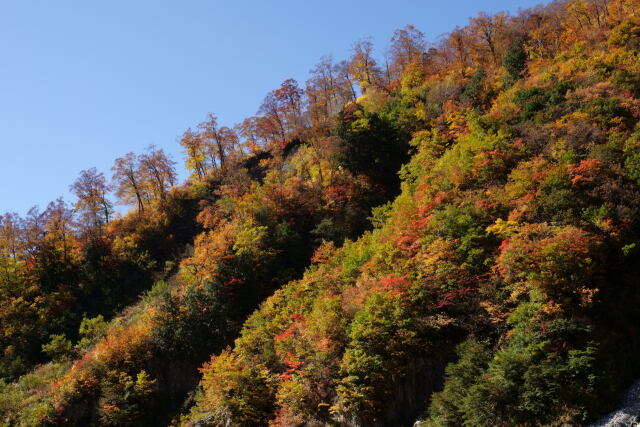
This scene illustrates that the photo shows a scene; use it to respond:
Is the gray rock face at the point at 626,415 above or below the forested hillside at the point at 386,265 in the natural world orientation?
below

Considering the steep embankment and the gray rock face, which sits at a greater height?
the steep embankment

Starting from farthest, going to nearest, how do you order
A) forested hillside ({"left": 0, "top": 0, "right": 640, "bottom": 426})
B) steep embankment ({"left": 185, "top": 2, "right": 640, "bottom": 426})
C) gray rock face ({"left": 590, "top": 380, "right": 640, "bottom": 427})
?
forested hillside ({"left": 0, "top": 0, "right": 640, "bottom": 426})
steep embankment ({"left": 185, "top": 2, "right": 640, "bottom": 426})
gray rock face ({"left": 590, "top": 380, "right": 640, "bottom": 427})

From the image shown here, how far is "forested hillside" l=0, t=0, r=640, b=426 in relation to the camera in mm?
19094

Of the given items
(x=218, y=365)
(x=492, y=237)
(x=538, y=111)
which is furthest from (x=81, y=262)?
(x=538, y=111)

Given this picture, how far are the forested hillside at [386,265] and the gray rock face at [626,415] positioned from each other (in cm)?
47

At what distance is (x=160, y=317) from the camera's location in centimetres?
3153

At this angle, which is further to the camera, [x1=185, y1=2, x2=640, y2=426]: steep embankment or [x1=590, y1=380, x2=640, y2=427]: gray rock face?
[x1=185, y1=2, x2=640, y2=426]: steep embankment

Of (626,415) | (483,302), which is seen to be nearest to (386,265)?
(483,302)

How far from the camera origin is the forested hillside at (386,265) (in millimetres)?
19094

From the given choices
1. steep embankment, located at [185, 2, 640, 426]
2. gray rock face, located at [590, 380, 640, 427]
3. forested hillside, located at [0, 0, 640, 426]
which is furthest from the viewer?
forested hillside, located at [0, 0, 640, 426]

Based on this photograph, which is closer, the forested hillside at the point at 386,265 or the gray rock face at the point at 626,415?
the gray rock face at the point at 626,415

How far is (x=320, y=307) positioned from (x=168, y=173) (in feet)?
106

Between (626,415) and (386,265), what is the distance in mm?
12171

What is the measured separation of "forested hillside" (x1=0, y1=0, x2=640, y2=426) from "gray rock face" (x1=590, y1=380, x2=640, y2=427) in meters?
0.47
